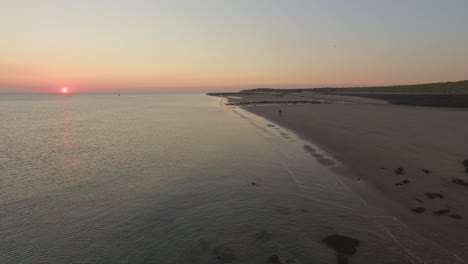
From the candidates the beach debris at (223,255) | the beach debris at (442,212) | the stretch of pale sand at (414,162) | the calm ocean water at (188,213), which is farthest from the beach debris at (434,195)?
the beach debris at (223,255)

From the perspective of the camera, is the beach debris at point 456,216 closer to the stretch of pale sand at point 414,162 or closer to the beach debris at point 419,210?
the stretch of pale sand at point 414,162

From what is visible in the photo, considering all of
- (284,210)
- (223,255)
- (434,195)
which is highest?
(434,195)

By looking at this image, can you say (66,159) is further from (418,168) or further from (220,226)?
(418,168)

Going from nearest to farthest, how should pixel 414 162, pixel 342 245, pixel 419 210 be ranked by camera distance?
pixel 342 245
pixel 419 210
pixel 414 162

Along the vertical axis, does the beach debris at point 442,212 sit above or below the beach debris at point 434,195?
below

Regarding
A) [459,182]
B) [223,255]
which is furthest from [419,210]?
[223,255]

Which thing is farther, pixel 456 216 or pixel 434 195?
pixel 434 195

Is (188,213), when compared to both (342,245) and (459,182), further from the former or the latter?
(459,182)

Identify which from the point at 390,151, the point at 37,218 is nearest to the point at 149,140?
the point at 37,218
